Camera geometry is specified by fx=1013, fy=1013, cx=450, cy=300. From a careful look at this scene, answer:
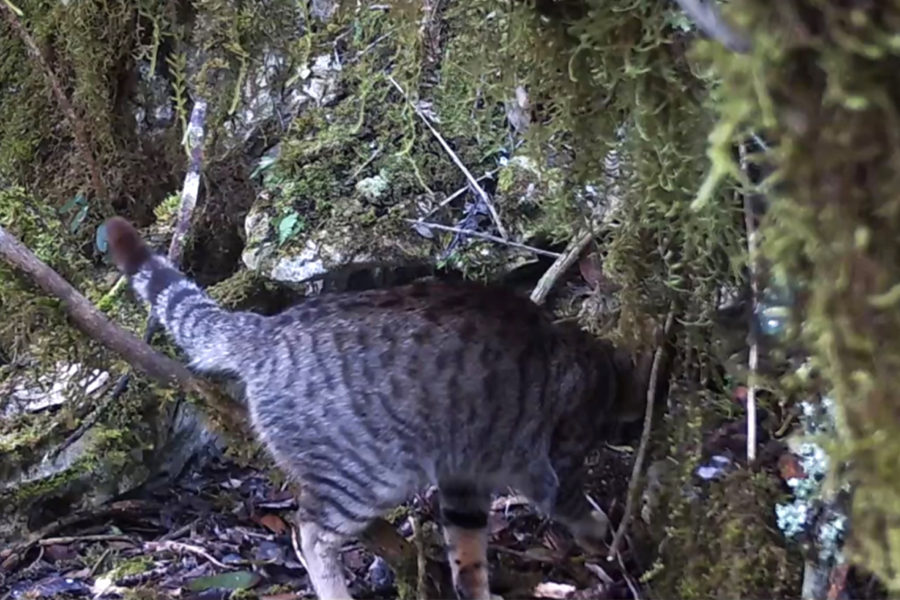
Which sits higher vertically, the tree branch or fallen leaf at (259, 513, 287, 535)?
the tree branch

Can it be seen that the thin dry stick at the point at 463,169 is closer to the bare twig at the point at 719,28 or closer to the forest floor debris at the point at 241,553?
the forest floor debris at the point at 241,553

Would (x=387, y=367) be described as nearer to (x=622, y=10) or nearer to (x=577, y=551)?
(x=577, y=551)

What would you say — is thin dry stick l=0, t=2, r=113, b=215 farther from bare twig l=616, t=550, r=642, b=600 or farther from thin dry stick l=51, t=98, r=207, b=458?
bare twig l=616, t=550, r=642, b=600

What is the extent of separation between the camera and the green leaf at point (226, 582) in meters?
2.72

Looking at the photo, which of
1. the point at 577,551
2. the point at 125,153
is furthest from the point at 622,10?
the point at 125,153

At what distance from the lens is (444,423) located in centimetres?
252

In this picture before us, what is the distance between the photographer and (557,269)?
3.01m

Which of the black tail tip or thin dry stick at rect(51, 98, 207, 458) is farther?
thin dry stick at rect(51, 98, 207, 458)

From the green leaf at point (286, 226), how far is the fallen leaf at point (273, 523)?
906 millimetres

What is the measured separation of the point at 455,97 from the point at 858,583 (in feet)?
7.41

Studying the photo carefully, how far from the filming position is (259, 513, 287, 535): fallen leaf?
10.3 ft

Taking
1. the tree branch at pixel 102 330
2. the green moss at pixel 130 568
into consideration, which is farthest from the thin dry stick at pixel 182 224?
the green moss at pixel 130 568

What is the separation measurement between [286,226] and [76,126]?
4.65 ft

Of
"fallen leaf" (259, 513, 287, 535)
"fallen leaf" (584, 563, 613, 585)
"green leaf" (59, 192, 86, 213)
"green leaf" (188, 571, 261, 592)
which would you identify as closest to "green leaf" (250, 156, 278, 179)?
"green leaf" (59, 192, 86, 213)
